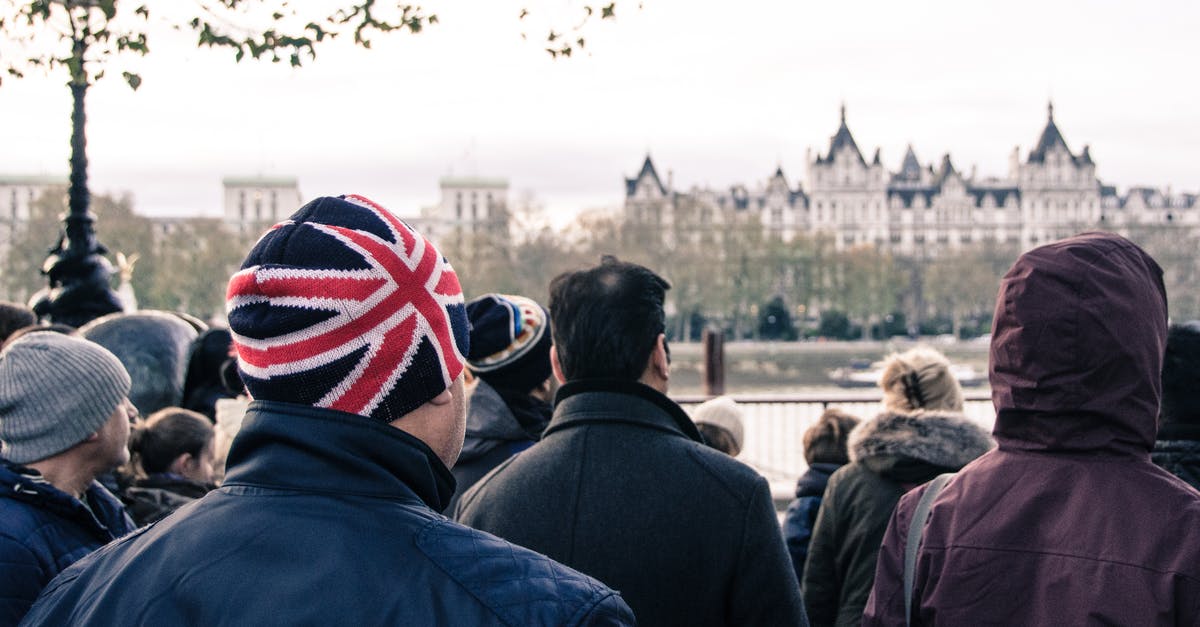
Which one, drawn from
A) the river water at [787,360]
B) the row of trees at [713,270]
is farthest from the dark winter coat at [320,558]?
the row of trees at [713,270]

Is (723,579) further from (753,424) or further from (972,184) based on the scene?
(972,184)

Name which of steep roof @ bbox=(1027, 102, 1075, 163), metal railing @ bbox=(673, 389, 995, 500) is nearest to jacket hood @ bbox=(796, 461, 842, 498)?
metal railing @ bbox=(673, 389, 995, 500)

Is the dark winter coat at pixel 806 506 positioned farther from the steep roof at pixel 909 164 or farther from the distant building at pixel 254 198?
the distant building at pixel 254 198

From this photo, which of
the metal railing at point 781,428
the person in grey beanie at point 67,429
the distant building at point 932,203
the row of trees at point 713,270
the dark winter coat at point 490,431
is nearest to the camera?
the person in grey beanie at point 67,429

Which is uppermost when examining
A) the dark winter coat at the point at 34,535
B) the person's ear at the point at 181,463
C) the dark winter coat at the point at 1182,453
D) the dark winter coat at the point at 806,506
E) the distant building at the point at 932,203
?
the distant building at the point at 932,203

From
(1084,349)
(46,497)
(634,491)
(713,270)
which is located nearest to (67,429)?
(46,497)

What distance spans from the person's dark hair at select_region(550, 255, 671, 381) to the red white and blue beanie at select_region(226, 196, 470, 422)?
1.16 metres

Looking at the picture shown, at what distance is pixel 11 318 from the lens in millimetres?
5473

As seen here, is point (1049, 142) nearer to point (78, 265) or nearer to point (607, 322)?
point (78, 265)

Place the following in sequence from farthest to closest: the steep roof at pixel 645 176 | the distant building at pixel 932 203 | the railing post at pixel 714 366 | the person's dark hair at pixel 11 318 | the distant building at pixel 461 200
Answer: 1. the distant building at pixel 461 200
2. the distant building at pixel 932 203
3. the steep roof at pixel 645 176
4. the railing post at pixel 714 366
5. the person's dark hair at pixel 11 318

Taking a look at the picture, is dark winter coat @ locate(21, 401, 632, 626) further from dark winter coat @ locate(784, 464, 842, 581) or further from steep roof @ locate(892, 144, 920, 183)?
steep roof @ locate(892, 144, 920, 183)

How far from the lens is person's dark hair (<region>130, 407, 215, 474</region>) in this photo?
12.8 ft

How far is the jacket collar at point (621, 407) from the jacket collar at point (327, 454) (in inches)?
45.3

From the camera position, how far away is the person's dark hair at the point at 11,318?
541 cm
